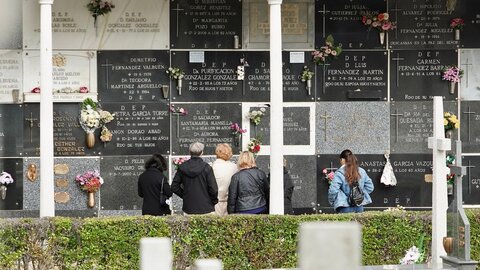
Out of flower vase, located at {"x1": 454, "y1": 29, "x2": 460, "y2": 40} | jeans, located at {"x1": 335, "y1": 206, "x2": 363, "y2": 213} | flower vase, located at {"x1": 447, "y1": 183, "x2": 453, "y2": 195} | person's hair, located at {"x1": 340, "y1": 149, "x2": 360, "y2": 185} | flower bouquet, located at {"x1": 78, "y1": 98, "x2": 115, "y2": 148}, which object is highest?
flower vase, located at {"x1": 454, "y1": 29, "x2": 460, "y2": 40}

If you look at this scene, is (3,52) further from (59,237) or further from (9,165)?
(59,237)

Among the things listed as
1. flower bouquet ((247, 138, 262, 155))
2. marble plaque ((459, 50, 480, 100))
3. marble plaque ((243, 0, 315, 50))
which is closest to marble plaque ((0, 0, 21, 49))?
marble plaque ((243, 0, 315, 50))

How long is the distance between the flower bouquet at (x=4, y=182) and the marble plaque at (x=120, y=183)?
1228 millimetres

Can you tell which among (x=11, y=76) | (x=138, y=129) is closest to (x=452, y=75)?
(x=138, y=129)

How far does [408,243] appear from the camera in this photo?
37.0ft

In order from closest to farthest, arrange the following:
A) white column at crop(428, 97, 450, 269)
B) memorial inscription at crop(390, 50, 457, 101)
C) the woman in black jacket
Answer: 1. white column at crop(428, 97, 450, 269)
2. the woman in black jacket
3. memorial inscription at crop(390, 50, 457, 101)

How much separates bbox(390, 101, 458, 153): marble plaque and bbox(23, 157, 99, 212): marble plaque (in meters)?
4.05

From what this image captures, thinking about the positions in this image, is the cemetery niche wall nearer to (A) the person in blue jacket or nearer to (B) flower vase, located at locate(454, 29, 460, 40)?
(B) flower vase, located at locate(454, 29, 460, 40)

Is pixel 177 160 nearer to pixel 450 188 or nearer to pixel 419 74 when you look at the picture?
pixel 419 74

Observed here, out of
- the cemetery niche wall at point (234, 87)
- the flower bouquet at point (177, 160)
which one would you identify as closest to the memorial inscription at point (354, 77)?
the cemetery niche wall at point (234, 87)

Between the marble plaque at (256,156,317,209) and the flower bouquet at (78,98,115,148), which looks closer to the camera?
the flower bouquet at (78,98,115,148)

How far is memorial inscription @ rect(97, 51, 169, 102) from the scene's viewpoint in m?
14.6

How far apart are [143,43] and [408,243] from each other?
517 cm

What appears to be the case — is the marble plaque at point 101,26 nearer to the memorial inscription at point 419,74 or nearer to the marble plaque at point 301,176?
the marble plaque at point 301,176
